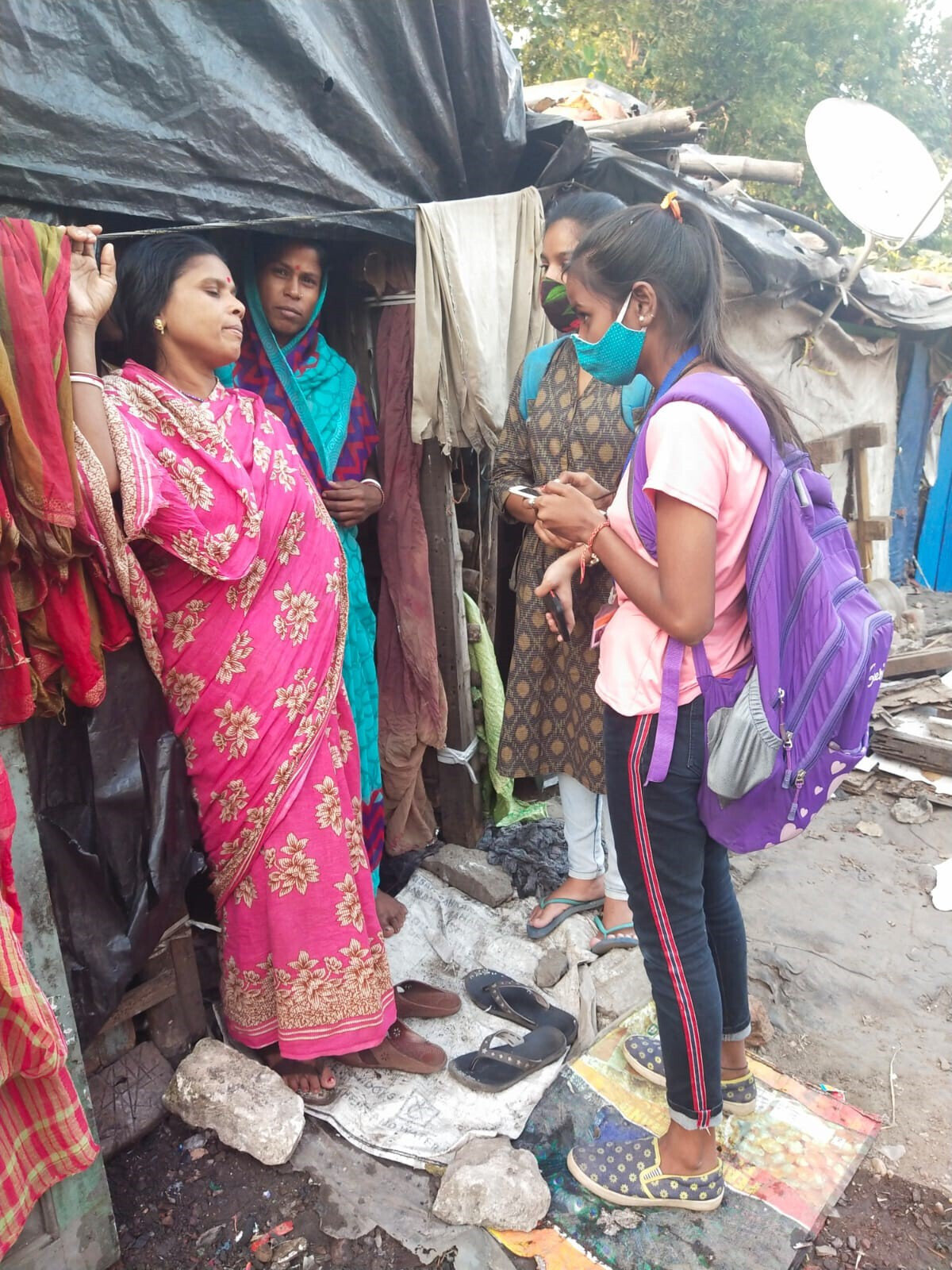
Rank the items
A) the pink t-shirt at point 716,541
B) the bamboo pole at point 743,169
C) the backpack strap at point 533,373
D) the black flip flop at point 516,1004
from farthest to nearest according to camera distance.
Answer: the bamboo pole at point 743,169 < the backpack strap at point 533,373 < the black flip flop at point 516,1004 < the pink t-shirt at point 716,541

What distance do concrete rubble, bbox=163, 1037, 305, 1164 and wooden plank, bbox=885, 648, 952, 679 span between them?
501 cm

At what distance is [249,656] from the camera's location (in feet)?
7.13

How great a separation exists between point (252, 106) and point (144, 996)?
7.58 feet

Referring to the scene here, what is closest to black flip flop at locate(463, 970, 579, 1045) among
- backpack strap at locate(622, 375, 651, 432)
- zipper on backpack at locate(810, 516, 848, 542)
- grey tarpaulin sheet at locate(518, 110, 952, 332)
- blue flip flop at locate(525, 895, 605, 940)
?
blue flip flop at locate(525, 895, 605, 940)

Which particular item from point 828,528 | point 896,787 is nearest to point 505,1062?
point 828,528

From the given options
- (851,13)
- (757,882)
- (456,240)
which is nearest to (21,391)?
(456,240)

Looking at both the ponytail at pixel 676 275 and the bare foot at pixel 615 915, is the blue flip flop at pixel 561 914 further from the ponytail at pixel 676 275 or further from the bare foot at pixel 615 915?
the ponytail at pixel 676 275

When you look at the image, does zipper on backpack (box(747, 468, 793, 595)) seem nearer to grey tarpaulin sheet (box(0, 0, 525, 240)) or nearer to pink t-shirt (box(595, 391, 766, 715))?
pink t-shirt (box(595, 391, 766, 715))

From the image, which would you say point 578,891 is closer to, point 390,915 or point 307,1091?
point 390,915

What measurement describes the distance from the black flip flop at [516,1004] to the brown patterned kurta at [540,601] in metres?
0.69

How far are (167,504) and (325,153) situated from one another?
118 centimetres

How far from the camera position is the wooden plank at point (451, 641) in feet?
10.9

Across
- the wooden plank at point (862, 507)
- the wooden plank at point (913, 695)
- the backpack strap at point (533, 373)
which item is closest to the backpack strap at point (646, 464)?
the backpack strap at point (533, 373)

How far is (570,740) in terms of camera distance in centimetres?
303
